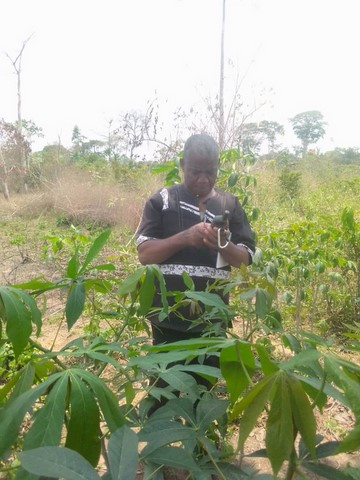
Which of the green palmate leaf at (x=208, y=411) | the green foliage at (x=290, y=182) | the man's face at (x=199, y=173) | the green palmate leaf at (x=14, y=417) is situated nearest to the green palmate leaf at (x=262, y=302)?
the green palmate leaf at (x=208, y=411)

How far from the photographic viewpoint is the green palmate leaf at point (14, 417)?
16.9 inches

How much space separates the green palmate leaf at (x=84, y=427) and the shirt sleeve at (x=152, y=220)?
109 cm

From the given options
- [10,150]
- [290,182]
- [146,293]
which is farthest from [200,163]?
[10,150]

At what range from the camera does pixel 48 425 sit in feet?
1.38

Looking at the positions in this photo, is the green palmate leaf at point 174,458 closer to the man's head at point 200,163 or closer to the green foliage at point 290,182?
the man's head at point 200,163

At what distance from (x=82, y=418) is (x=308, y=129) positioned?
127 ft

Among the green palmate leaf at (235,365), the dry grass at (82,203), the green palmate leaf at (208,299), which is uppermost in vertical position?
the green palmate leaf at (208,299)

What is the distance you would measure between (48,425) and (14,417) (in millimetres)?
41

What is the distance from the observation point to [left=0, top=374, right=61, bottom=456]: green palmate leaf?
429mm

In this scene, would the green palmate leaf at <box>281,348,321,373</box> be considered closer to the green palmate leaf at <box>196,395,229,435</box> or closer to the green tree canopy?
the green palmate leaf at <box>196,395,229,435</box>

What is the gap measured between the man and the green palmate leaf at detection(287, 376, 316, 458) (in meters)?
0.98

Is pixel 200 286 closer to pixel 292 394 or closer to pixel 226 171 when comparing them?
pixel 226 171

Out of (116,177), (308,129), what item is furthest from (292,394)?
(308,129)

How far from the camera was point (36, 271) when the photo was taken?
4656 millimetres
